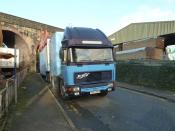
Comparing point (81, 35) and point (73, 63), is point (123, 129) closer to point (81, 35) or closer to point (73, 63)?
point (73, 63)

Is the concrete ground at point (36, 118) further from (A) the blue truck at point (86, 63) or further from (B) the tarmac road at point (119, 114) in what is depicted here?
(A) the blue truck at point (86, 63)

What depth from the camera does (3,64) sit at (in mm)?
32688

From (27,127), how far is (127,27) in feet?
125

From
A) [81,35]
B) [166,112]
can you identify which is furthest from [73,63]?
[166,112]

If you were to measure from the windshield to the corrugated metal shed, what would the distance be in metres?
23.0

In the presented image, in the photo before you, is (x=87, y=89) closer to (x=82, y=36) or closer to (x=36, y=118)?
(x=82, y=36)

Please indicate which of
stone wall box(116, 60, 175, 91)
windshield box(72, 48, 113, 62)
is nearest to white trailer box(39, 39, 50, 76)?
stone wall box(116, 60, 175, 91)

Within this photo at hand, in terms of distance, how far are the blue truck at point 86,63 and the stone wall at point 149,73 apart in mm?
5781

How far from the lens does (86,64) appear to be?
1308 centimetres

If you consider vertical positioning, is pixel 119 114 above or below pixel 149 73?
below

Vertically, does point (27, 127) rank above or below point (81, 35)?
below

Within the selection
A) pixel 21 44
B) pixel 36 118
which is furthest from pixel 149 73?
pixel 21 44

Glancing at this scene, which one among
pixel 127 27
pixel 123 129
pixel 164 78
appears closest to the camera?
pixel 123 129

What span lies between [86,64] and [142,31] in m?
29.8
